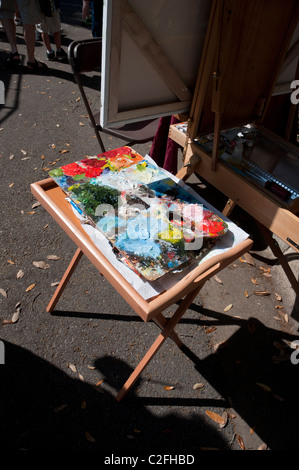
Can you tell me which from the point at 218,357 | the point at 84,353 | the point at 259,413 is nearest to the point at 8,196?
the point at 84,353

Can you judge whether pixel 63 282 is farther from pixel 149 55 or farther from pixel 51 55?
pixel 51 55

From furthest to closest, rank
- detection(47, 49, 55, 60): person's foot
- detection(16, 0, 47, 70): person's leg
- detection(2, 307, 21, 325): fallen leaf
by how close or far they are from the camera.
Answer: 1. detection(47, 49, 55, 60): person's foot
2. detection(16, 0, 47, 70): person's leg
3. detection(2, 307, 21, 325): fallen leaf

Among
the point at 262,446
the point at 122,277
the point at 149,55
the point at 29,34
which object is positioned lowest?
the point at 262,446

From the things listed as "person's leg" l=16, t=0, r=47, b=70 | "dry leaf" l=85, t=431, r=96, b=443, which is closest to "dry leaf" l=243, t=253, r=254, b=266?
"dry leaf" l=85, t=431, r=96, b=443

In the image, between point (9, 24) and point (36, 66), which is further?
point (36, 66)

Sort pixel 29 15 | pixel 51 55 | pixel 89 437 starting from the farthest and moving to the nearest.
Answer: pixel 51 55 → pixel 29 15 → pixel 89 437

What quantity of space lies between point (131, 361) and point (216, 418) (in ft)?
1.99

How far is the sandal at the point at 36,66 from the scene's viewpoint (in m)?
5.20

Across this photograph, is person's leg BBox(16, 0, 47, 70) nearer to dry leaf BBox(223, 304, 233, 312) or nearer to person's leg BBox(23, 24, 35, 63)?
person's leg BBox(23, 24, 35, 63)

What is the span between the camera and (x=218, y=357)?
2172 millimetres

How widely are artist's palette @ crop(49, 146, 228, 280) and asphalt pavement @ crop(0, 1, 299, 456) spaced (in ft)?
3.61

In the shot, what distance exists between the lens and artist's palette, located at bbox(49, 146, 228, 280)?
4.14ft

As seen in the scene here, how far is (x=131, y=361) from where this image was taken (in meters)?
2.08

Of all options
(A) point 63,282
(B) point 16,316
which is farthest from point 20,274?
(A) point 63,282
